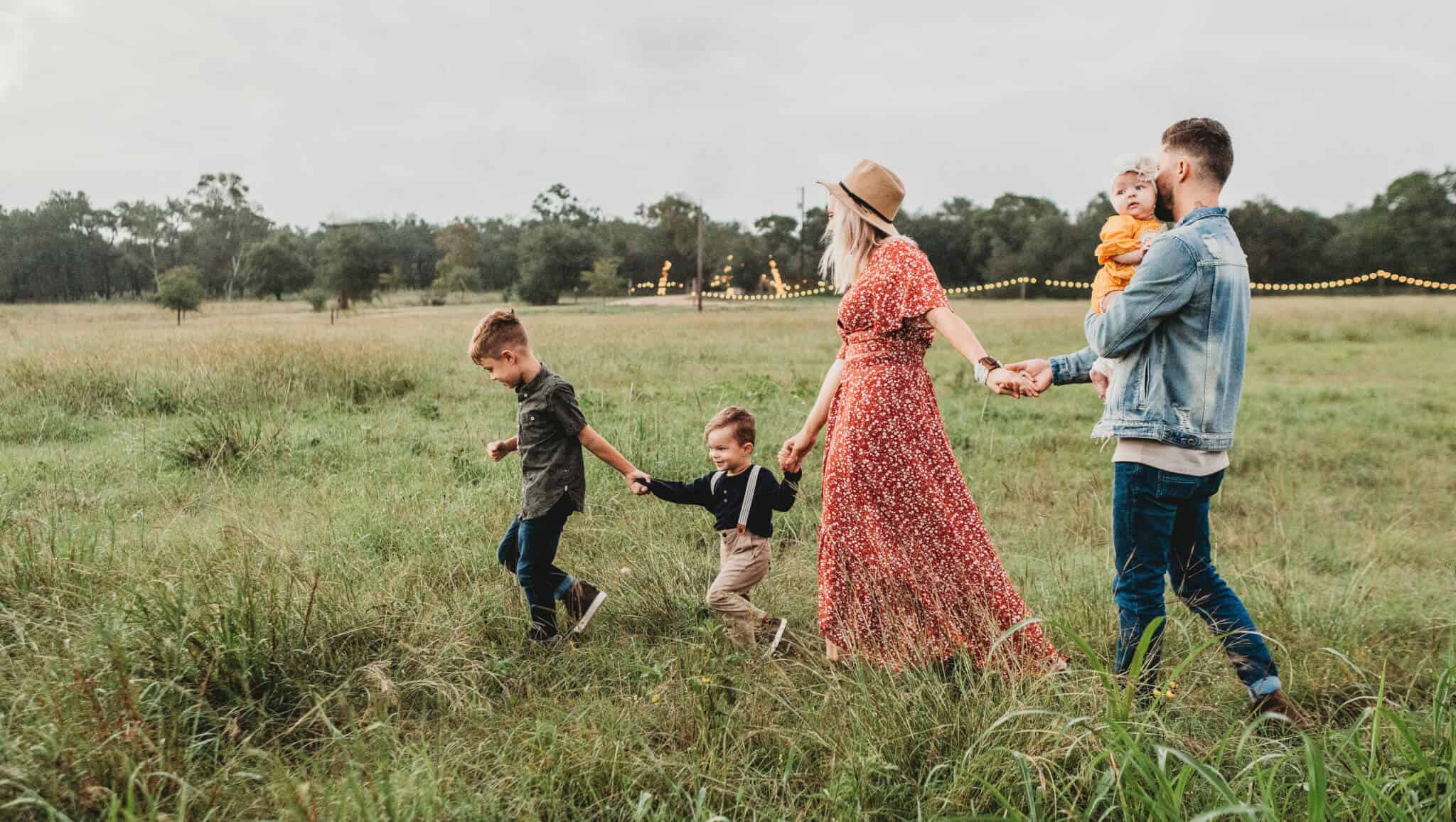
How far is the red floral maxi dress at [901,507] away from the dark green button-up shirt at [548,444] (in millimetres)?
1155

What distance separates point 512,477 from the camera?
6188 millimetres

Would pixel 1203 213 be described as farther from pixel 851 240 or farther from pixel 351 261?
pixel 351 261

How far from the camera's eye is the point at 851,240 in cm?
354

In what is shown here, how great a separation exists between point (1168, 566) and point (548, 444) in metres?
2.52

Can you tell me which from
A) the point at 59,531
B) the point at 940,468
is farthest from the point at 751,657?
the point at 59,531

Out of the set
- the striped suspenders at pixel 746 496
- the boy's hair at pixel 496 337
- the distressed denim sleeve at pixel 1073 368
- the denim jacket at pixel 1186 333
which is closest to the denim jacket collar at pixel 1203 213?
the denim jacket at pixel 1186 333

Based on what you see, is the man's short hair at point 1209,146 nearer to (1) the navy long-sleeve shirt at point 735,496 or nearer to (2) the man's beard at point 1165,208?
(2) the man's beard at point 1165,208

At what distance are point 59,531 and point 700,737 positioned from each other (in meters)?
3.93

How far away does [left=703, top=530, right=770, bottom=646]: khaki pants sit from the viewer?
361cm

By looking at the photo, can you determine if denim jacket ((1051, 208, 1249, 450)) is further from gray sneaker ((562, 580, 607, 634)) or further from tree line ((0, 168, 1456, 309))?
tree line ((0, 168, 1456, 309))

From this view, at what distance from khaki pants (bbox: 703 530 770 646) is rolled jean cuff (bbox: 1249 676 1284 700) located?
1.85 metres

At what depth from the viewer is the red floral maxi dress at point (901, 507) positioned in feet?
11.0

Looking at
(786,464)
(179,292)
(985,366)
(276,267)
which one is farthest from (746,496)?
(276,267)

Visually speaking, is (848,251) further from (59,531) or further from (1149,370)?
(59,531)
